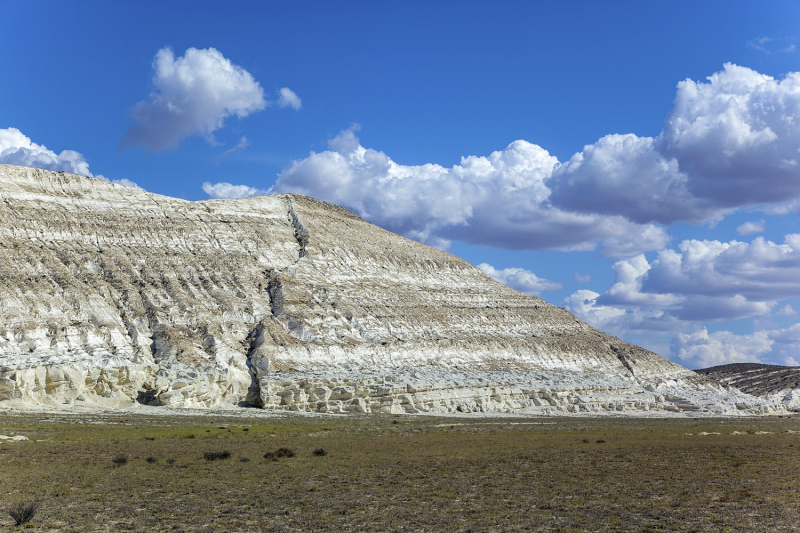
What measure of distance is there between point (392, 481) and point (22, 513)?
486 inches

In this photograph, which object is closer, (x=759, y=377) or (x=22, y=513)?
(x=22, y=513)

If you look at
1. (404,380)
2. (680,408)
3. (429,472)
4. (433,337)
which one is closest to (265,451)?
(429,472)

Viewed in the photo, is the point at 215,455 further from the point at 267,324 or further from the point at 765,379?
the point at 765,379

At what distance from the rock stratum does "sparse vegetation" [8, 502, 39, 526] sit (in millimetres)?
41736

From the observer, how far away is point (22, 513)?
16.7 metres

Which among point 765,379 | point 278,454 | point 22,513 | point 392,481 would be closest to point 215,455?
point 278,454

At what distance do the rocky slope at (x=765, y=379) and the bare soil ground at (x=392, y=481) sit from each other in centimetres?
6828

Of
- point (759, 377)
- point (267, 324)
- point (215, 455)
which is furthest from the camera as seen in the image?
point (759, 377)

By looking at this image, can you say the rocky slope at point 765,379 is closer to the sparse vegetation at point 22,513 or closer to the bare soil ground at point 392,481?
the bare soil ground at point 392,481

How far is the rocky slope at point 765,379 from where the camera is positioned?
10132 cm

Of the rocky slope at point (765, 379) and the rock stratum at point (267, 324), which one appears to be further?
the rocky slope at point (765, 379)

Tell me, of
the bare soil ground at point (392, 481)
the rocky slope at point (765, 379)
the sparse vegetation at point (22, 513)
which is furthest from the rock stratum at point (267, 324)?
the sparse vegetation at point (22, 513)

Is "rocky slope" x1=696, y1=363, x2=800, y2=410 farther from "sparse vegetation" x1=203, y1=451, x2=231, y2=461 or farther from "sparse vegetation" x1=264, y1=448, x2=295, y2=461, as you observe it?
"sparse vegetation" x1=203, y1=451, x2=231, y2=461

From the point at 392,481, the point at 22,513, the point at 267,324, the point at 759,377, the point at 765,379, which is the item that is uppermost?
the point at 267,324
